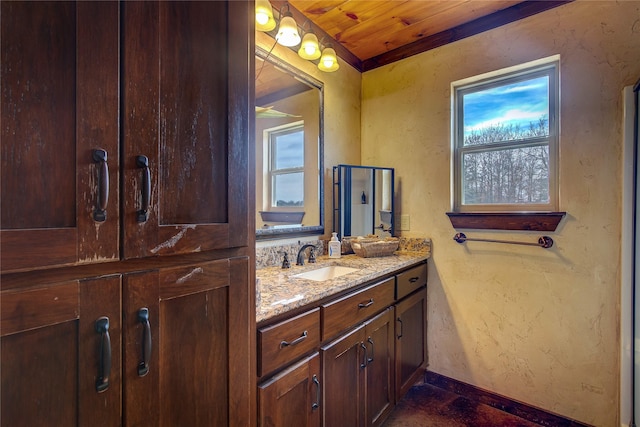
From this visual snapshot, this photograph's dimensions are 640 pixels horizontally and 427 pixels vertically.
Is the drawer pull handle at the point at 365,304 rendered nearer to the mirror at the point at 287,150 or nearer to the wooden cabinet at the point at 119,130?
the mirror at the point at 287,150

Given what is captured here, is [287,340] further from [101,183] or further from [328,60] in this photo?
[328,60]

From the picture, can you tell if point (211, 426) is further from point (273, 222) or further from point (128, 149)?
point (273, 222)

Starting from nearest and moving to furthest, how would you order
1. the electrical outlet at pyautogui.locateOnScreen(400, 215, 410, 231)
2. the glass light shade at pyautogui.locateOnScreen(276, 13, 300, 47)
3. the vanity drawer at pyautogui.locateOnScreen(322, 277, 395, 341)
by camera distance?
the vanity drawer at pyautogui.locateOnScreen(322, 277, 395, 341), the glass light shade at pyautogui.locateOnScreen(276, 13, 300, 47), the electrical outlet at pyautogui.locateOnScreen(400, 215, 410, 231)

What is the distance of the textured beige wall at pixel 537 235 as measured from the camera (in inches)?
64.0

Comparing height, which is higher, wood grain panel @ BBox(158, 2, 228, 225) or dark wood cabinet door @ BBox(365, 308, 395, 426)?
wood grain panel @ BBox(158, 2, 228, 225)

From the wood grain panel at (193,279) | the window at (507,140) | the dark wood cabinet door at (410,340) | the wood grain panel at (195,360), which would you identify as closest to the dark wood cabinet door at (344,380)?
the dark wood cabinet door at (410,340)

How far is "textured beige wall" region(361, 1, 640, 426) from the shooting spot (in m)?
1.62

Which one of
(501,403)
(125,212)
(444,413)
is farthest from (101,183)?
(501,403)

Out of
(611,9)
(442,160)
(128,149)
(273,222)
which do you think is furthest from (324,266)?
(611,9)

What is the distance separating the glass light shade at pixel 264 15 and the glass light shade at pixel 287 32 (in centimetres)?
6

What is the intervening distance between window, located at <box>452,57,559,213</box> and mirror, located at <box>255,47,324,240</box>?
101 centimetres

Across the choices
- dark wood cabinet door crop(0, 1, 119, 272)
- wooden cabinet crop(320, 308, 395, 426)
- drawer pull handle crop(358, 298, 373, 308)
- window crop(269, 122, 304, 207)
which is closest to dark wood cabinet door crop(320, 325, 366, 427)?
wooden cabinet crop(320, 308, 395, 426)

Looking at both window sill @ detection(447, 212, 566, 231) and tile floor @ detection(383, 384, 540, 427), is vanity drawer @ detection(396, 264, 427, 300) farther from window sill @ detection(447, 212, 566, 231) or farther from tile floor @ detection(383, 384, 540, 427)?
tile floor @ detection(383, 384, 540, 427)

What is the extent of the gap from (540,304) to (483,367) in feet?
1.86
